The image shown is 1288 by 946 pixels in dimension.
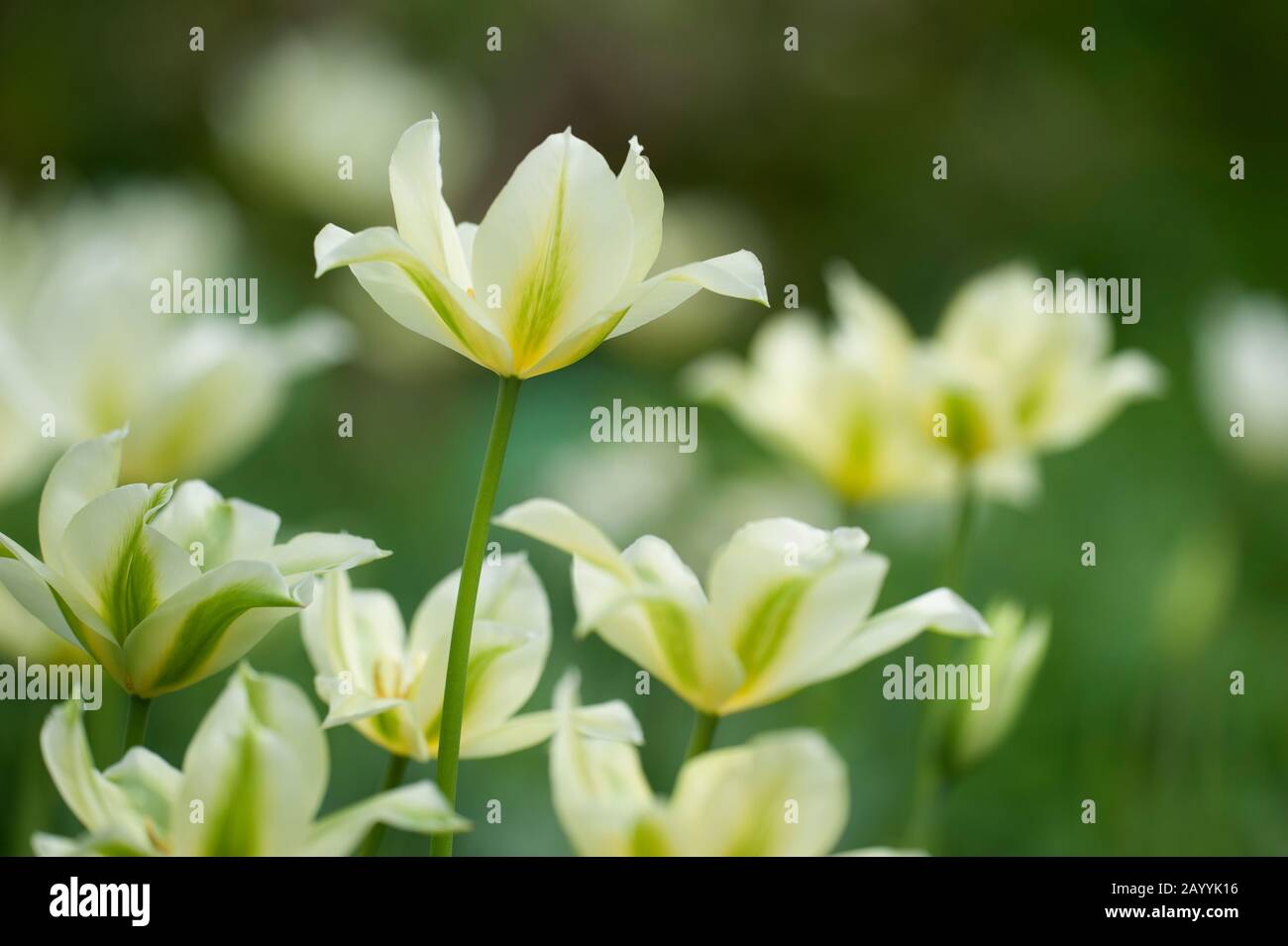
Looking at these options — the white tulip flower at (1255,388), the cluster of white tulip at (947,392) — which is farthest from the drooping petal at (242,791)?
the white tulip flower at (1255,388)

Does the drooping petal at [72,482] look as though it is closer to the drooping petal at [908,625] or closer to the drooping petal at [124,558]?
the drooping petal at [124,558]

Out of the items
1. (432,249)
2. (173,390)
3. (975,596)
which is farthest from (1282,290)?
(432,249)

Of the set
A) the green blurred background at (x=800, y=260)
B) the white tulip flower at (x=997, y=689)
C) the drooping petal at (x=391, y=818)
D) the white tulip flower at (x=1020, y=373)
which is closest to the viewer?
the drooping petal at (x=391, y=818)

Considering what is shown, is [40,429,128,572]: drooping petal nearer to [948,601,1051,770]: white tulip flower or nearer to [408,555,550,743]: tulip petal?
[408,555,550,743]: tulip petal

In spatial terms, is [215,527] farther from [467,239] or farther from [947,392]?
[947,392]

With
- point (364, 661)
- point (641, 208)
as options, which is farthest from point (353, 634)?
point (641, 208)
